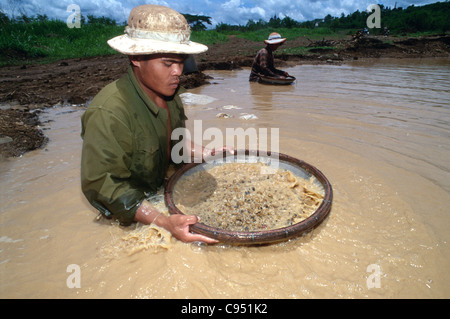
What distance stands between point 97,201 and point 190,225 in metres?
0.63

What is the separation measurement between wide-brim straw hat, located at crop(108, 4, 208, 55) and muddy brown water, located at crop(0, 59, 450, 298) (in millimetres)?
1113

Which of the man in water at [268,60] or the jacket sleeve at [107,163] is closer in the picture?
the jacket sleeve at [107,163]

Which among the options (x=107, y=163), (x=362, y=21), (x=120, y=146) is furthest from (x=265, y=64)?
(x=362, y=21)

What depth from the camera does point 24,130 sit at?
329 centimetres

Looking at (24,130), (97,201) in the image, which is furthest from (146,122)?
(24,130)

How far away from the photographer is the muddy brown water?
1.38 meters

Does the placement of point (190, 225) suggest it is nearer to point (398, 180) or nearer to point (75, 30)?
point (398, 180)

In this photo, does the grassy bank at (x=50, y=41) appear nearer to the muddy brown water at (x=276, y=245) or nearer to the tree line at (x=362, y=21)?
the tree line at (x=362, y=21)

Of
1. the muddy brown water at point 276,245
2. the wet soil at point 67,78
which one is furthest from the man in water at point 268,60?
the muddy brown water at point 276,245

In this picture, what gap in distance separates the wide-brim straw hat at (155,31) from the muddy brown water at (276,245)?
111cm

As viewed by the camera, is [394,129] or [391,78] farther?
[391,78]

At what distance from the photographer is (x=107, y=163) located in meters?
1.50

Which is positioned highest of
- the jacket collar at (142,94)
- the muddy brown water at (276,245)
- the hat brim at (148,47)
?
the hat brim at (148,47)

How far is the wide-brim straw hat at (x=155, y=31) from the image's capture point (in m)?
1.42
